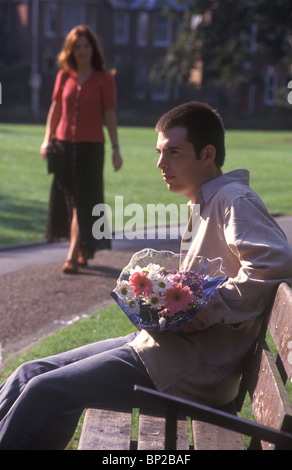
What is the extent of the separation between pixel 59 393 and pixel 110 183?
48.6 ft

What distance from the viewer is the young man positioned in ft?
8.95

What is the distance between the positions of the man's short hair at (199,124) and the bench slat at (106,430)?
42.6 inches

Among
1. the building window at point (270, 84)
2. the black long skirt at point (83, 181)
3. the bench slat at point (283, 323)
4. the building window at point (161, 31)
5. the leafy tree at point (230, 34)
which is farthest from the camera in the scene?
the building window at point (161, 31)

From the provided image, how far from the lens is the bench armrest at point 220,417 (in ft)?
7.37

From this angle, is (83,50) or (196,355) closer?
(196,355)

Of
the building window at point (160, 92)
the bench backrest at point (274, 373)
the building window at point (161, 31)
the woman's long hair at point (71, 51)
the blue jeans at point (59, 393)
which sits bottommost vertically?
the building window at point (160, 92)

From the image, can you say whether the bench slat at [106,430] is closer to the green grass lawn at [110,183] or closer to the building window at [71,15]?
the green grass lawn at [110,183]

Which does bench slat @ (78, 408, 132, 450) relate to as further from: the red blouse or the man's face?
the red blouse

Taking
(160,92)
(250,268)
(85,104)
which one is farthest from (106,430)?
(160,92)

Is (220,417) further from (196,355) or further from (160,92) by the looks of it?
(160,92)

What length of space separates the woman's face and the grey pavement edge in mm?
2217

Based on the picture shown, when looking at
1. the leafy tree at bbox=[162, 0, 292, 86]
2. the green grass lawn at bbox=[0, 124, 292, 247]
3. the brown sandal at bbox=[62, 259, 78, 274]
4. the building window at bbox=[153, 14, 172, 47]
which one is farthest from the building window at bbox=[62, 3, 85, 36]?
the brown sandal at bbox=[62, 259, 78, 274]

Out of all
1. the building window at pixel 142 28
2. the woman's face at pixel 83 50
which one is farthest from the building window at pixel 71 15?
the woman's face at pixel 83 50

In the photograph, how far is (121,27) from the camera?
223ft
